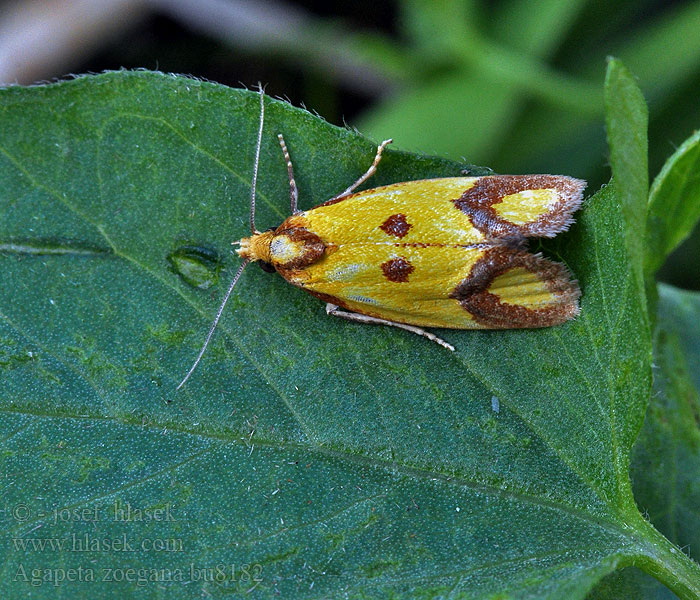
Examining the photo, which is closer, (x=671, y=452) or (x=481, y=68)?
(x=671, y=452)

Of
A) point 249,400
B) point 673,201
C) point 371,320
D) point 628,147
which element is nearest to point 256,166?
point 371,320

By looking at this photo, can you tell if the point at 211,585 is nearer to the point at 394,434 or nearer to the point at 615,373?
the point at 394,434

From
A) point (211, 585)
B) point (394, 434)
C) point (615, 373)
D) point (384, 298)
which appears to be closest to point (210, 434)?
point (211, 585)

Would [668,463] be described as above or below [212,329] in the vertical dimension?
above

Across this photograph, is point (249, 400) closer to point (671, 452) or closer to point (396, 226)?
point (396, 226)

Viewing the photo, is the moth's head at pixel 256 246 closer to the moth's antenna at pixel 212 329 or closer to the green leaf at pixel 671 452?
the moth's antenna at pixel 212 329

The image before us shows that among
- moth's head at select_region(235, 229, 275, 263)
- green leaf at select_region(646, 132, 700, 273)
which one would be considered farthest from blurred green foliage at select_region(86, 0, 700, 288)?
green leaf at select_region(646, 132, 700, 273)

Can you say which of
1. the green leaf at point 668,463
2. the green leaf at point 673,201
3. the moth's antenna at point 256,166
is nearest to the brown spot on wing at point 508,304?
the green leaf at point 673,201
